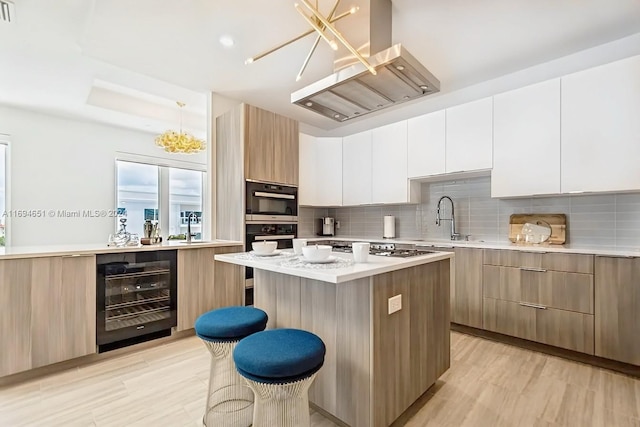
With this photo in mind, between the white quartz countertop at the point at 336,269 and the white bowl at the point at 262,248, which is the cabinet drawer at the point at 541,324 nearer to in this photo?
the white quartz countertop at the point at 336,269

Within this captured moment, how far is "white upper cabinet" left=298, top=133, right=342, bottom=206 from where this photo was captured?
14.1 feet

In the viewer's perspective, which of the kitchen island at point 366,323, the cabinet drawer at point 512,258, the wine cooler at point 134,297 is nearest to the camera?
the kitchen island at point 366,323

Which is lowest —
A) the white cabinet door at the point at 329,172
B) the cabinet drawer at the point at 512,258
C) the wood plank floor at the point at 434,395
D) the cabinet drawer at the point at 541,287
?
the wood plank floor at the point at 434,395

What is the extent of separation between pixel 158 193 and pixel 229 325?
4933mm

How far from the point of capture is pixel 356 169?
4234mm

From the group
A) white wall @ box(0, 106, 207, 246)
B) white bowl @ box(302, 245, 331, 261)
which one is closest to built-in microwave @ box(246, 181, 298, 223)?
white bowl @ box(302, 245, 331, 261)

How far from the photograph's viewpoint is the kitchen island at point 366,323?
1.49 metres

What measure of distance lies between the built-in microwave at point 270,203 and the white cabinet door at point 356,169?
34.4 inches

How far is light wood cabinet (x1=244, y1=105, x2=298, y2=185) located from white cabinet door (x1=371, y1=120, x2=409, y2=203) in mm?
1080

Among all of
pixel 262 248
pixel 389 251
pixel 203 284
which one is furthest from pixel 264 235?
pixel 389 251

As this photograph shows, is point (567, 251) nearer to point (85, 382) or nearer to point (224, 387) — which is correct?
point (224, 387)

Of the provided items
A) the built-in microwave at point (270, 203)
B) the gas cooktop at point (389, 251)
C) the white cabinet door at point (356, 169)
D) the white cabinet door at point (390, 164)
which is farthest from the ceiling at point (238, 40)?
the gas cooktop at point (389, 251)

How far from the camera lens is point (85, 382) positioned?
218cm

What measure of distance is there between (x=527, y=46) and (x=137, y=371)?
4.38m
